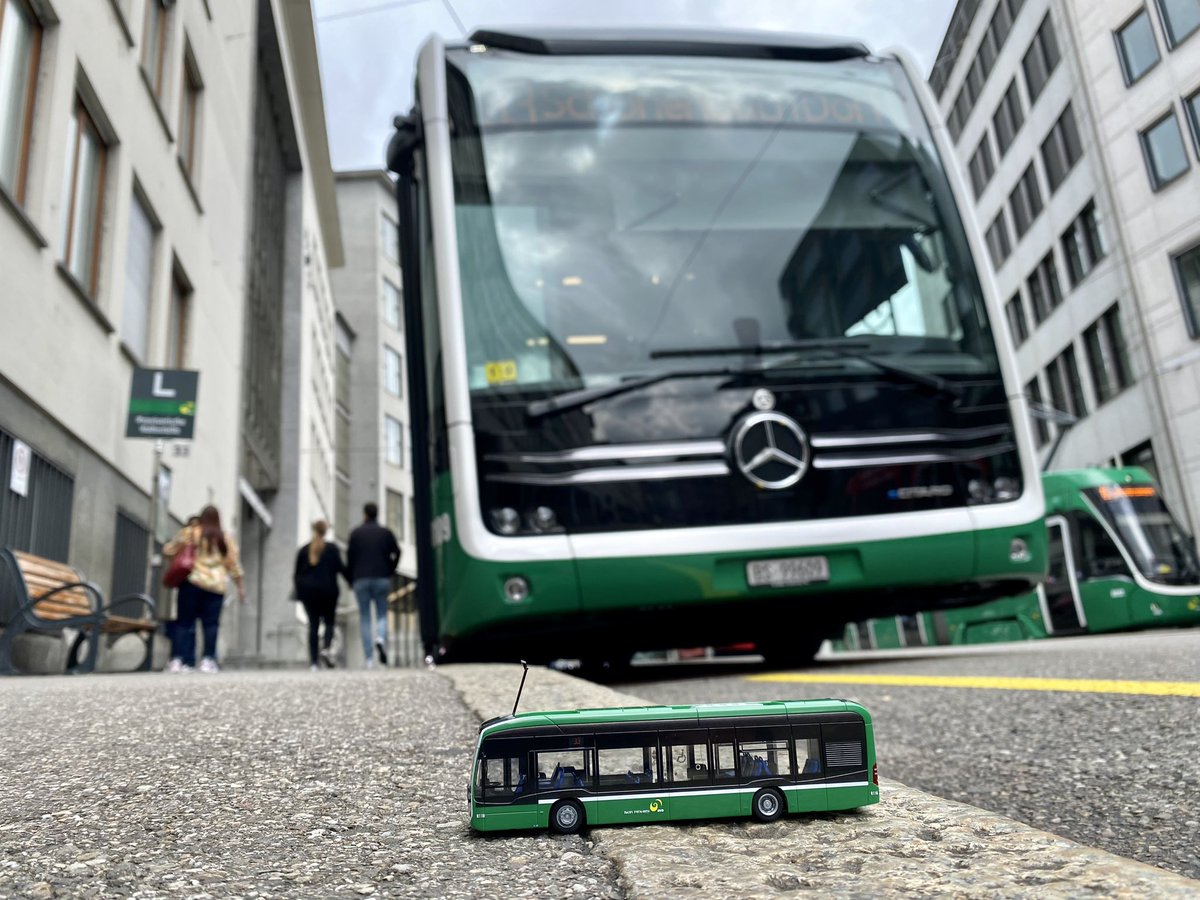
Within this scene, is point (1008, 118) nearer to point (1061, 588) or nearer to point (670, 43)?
point (1061, 588)

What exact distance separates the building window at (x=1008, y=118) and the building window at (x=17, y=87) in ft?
87.6

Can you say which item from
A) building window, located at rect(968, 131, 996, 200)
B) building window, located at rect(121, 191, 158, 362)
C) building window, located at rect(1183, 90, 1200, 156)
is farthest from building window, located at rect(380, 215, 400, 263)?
building window, located at rect(121, 191, 158, 362)

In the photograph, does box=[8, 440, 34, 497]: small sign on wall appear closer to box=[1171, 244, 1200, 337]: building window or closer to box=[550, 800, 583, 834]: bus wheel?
box=[550, 800, 583, 834]: bus wheel

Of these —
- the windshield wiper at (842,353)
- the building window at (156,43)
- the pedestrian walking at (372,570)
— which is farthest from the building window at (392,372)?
the windshield wiper at (842,353)

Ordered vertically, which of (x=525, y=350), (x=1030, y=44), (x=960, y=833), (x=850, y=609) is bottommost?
(x=960, y=833)

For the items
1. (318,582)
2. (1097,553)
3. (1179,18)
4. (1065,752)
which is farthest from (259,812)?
(1179,18)

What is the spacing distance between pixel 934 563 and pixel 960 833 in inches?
196

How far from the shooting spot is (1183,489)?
907 inches

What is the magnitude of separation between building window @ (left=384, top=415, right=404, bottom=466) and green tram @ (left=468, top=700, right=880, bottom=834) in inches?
1875

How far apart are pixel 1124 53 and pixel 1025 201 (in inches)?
361

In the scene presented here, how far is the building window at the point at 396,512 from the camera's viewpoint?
48.0 m

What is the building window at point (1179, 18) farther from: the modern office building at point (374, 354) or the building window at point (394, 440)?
the building window at point (394, 440)

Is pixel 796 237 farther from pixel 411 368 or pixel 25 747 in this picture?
pixel 25 747

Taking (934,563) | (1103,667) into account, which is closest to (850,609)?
(934,563)
